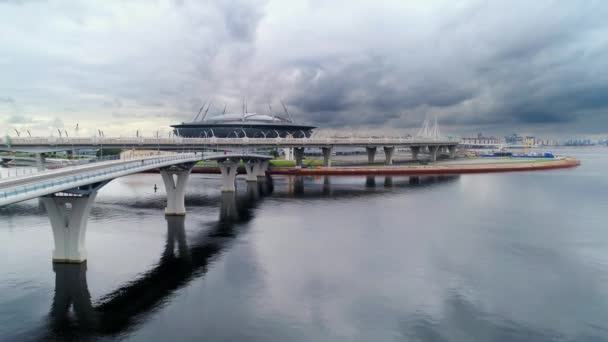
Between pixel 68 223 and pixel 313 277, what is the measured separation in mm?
19874

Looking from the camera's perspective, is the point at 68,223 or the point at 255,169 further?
the point at 255,169

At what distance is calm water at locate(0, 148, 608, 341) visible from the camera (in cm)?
2162

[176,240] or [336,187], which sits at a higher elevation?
[336,187]

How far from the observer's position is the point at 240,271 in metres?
30.8

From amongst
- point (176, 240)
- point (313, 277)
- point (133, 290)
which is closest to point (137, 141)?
point (176, 240)

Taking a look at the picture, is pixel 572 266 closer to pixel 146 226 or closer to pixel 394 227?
pixel 394 227

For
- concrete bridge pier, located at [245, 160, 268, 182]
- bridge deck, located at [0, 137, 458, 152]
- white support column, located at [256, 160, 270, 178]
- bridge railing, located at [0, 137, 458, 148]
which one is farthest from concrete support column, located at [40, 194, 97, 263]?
white support column, located at [256, 160, 270, 178]

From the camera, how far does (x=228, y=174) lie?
8050 centimetres

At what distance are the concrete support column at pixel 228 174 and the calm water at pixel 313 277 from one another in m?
22.4

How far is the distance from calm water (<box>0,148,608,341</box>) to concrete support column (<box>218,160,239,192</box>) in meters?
22.4

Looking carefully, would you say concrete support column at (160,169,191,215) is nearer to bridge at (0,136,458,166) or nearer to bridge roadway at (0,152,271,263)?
bridge roadway at (0,152,271,263)

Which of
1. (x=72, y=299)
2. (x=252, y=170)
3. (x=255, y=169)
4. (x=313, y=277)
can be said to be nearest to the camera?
(x=72, y=299)

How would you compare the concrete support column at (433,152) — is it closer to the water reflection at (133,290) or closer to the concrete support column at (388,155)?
the concrete support column at (388,155)

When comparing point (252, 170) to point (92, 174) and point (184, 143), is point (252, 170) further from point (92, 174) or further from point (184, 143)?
point (92, 174)
